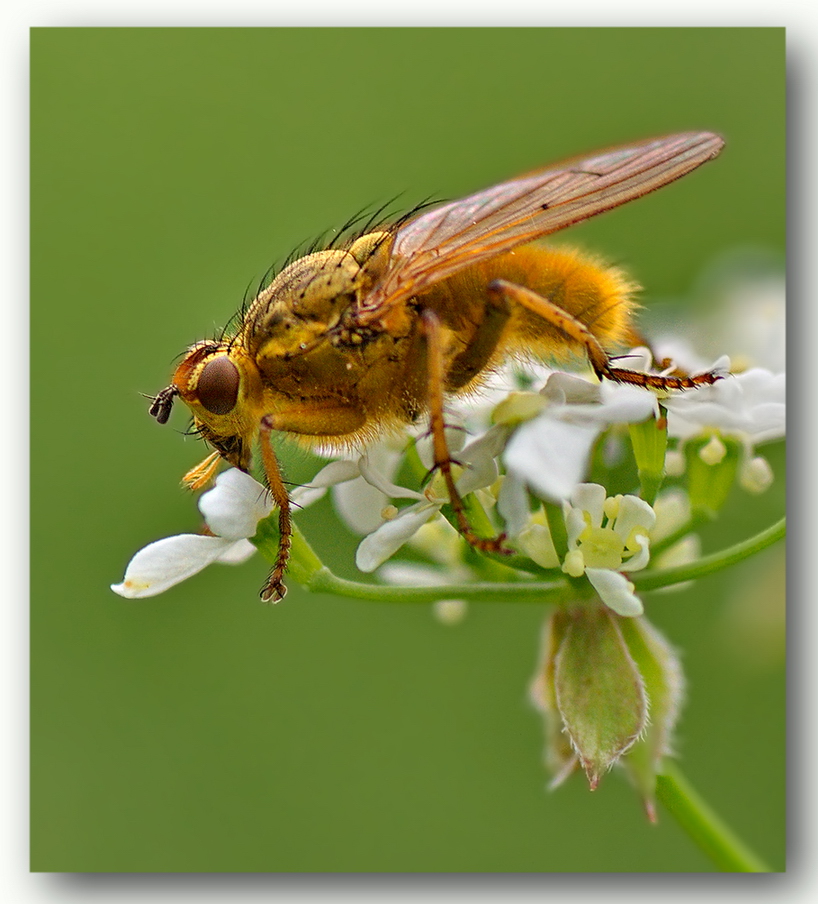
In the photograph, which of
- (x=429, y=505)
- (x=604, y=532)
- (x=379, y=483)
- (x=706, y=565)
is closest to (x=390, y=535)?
(x=429, y=505)

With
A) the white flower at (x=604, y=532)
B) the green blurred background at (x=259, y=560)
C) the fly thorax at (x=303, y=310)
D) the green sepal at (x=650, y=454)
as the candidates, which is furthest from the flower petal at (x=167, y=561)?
the green blurred background at (x=259, y=560)

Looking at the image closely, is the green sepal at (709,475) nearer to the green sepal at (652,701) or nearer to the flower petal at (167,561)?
the green sepal at (652,701)

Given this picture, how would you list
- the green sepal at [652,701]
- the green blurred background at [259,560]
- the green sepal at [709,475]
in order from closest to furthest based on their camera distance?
the green sepal at [652,701]
the green sepal at [709,475]
the green blurred background at [259,560]

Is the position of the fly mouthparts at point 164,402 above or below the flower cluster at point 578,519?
above

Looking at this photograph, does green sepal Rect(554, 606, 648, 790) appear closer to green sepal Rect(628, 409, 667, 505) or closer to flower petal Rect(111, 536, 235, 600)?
green sepal Rect(628, 409, 667, 505)

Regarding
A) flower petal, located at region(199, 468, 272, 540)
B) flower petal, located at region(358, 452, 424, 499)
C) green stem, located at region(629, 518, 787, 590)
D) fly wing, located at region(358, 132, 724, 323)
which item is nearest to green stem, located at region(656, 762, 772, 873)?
green stem, located at region(629, 518, 787, 590)

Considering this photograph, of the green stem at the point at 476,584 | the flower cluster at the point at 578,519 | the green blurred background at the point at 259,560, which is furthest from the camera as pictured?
the green blurred background at the point at 259,560

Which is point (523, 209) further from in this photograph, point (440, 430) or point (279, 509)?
point (279, 509)
